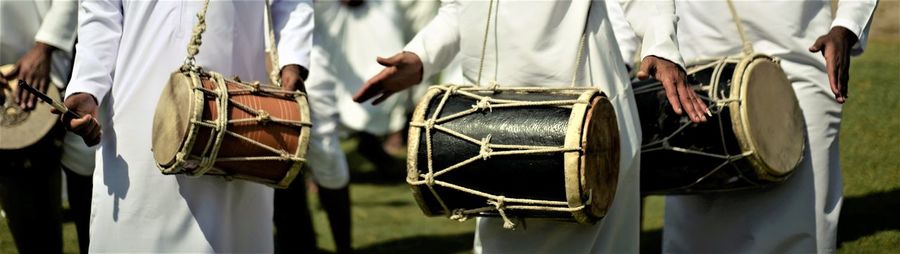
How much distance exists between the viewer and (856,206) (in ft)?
23.9

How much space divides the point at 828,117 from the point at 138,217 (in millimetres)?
2561

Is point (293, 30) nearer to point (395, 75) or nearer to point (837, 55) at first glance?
point (395, 75)

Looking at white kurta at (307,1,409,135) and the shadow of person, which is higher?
the shadow of person

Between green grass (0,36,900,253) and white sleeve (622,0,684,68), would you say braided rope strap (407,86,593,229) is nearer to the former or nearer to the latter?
white sleeve (622,0,684,68)

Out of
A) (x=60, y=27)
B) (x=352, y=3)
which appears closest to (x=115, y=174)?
(x=60, y=27)

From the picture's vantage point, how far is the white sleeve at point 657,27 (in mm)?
4836

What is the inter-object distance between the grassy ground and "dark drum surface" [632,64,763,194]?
1490 millimetres

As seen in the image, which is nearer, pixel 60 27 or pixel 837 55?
pixel 837 55

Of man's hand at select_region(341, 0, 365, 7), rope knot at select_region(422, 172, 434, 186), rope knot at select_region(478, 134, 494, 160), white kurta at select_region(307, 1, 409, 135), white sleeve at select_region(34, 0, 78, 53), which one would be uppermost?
white sleeve at select_region(34, 0, 78, 53)

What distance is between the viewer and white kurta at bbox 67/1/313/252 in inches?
212

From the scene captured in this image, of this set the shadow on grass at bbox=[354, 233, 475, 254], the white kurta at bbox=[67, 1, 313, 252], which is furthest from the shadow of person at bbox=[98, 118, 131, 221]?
the shadow on grass at bbox=[354, 233, 475, 254]

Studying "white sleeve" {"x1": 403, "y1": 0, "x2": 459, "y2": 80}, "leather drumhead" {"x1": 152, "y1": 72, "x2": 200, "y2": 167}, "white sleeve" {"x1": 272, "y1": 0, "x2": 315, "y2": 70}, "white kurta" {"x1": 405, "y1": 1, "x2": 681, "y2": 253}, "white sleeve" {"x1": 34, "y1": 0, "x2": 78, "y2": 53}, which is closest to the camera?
"white kurta" {"x1": 405, "y1": 1, "x2": 681, "y2": 253}

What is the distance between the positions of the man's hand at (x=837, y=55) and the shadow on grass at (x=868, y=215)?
169 cm

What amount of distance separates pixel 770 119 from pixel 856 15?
18.7 inches
